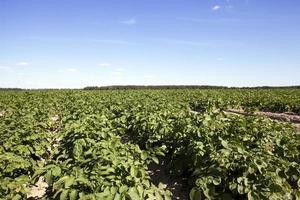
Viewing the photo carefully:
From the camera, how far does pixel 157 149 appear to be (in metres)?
4.91

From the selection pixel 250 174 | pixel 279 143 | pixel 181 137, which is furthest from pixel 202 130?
pixel 250 174

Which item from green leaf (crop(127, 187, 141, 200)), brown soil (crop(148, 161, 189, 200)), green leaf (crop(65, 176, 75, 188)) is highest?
green leaf (crop(65, 176, 75, 188))

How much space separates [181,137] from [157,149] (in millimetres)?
1597

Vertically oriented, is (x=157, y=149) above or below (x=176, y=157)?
above

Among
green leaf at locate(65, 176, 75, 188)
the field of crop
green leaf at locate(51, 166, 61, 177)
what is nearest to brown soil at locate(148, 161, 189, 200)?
the field of crop

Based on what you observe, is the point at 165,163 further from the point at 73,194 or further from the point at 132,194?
the point at 73,194

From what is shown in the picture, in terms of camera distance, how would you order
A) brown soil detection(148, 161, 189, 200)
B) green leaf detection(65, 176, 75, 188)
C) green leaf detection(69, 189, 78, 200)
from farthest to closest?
1. brown soil detection(148, 161, 189, 200)
2. green leaf detection(65, 176, 75, 188)
3. green leaf detection(69, 189, 78, 200)

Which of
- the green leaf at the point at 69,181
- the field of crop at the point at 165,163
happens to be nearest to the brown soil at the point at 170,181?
the field of crop at the point at 165,163

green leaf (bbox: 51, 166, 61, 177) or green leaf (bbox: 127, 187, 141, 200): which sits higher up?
green leaf (bbox: 51, 166, 61, 177)

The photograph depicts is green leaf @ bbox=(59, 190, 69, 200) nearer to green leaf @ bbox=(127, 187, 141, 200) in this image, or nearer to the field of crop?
the field of crop

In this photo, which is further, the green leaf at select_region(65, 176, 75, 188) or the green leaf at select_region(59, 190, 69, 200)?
the green leaf at select_region(65, 176, 75, 188)

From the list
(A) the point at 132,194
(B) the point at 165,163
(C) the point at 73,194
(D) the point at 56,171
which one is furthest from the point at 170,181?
(C) the point at 73,194

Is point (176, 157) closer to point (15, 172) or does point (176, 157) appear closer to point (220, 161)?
point (220, 161)

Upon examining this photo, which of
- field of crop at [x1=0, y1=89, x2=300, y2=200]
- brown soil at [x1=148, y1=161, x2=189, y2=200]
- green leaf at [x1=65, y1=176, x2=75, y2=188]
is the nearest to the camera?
green leaf at [x1=65, y1=176, x2=75, y2=188]
